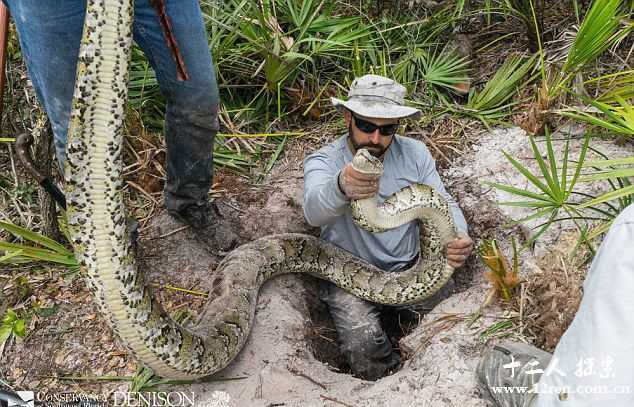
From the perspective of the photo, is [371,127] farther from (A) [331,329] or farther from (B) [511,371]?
(B) [511,371]

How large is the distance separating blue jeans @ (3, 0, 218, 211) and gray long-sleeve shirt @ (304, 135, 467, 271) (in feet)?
2.72

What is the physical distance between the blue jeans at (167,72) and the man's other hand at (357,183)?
3.58 feet

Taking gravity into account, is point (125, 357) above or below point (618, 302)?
below

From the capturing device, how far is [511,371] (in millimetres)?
2484

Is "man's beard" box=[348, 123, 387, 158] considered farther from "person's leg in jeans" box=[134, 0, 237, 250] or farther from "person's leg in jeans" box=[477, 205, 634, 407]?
"person's leg in jeans" box=[477, 205, 634, 407]

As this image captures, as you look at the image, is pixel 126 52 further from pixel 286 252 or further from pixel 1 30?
pixel 286 252

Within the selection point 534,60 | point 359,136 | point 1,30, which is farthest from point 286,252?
point 534,60

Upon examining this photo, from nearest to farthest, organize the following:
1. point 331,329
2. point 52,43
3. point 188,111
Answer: point 52,43 < point 188,111 < point 331,329

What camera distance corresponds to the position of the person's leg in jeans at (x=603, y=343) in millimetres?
1423

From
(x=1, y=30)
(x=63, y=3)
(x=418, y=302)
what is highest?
(x=63, y=3)

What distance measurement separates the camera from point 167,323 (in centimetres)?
261

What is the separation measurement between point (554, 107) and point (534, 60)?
82 centimetres

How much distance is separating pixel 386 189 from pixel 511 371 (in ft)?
5.30

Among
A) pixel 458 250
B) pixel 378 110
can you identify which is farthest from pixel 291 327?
pixel 378 110
